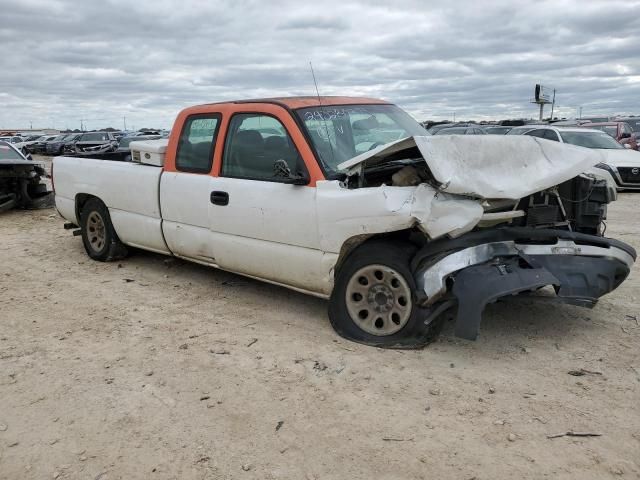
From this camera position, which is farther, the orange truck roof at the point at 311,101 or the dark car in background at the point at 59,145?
the dark car in background at the point at 59,145

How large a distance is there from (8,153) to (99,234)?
264 inches

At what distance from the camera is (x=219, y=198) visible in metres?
5.03

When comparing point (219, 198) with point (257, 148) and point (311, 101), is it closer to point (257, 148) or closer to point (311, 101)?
point (257, 148)

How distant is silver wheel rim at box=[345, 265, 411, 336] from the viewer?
13.1ft

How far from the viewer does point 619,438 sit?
2891 millimetres

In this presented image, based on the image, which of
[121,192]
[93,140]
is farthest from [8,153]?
[93,140]

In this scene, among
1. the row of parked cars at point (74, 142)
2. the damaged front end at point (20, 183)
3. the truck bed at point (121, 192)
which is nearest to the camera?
the truck bed at point (121, 192)

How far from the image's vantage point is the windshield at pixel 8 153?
1170 centimetres

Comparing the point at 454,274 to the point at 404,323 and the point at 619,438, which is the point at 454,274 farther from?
the point at 619,438

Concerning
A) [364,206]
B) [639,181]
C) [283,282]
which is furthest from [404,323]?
[639,181]

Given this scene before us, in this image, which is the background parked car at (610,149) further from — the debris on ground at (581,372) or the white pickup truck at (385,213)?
the debris on ground at (581,372)

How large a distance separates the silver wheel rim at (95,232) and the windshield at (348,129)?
10.9 ft

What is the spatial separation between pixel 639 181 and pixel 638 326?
9841 millimetres

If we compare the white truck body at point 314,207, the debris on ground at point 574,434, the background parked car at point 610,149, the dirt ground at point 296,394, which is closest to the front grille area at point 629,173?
the background parked car at point 610,149
